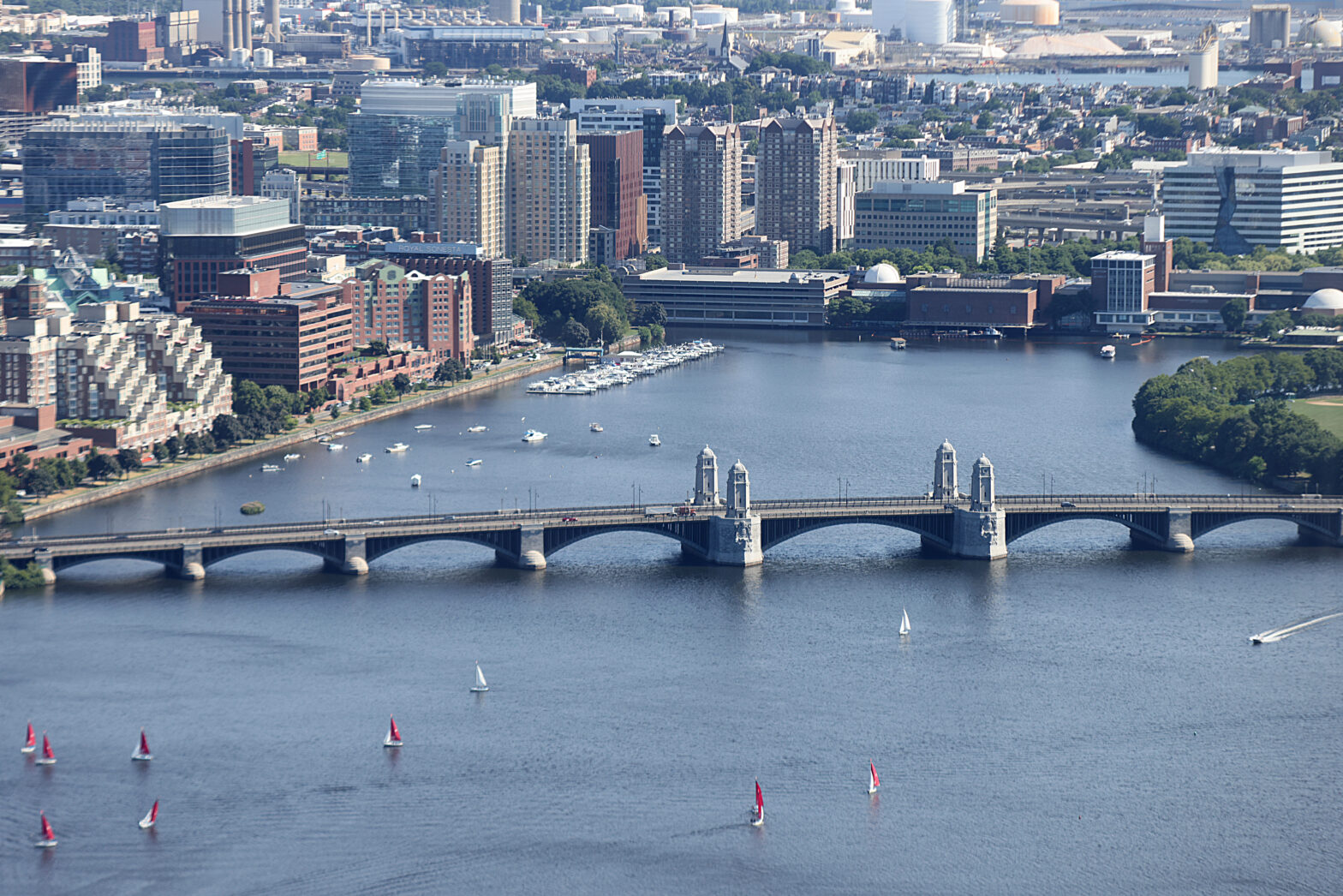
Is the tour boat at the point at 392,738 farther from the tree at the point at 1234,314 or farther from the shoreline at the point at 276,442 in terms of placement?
the tree at the point at 1234,314

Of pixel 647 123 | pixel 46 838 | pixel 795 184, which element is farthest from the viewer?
pixel 647 123

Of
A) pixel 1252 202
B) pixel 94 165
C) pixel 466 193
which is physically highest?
pixel 94 165

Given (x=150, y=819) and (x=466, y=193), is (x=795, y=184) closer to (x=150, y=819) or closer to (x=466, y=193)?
(x=466, y=193)

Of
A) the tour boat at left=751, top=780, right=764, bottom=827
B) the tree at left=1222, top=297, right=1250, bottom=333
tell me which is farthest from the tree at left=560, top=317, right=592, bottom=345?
the tour boat at left=751, top=780, right=764, bottom=827

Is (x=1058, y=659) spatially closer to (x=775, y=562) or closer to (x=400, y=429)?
(x=775, y=562)

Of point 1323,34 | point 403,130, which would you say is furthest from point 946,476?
point 1323,34

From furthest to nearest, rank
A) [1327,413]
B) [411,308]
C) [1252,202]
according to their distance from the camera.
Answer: [1252,202]
[411,308]
[1327,413]
